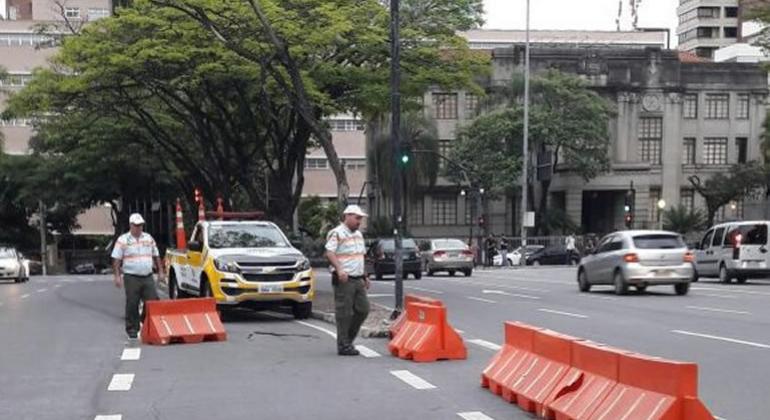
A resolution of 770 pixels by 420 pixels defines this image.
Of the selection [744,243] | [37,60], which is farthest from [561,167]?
[37,60]

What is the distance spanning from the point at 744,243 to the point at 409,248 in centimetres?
1151

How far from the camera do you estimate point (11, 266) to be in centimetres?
3672

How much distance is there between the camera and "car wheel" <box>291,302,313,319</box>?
687 inches

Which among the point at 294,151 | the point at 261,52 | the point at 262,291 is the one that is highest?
the point at 261,52

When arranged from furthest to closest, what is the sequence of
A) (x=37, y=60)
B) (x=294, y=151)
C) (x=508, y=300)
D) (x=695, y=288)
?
1. (x=37, y=60)
2. (x=294, y=151)
3. (x=695, y=288)
4. (x=508, y=300)

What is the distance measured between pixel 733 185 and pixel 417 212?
71.4ft

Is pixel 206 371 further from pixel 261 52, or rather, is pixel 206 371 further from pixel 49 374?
pixel 261 52

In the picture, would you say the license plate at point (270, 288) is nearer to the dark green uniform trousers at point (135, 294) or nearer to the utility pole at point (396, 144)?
the utility pole at point (396, 144)

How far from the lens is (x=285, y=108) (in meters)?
31.7

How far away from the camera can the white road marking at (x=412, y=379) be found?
9.70m

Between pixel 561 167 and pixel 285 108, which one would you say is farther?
pixel 561 167

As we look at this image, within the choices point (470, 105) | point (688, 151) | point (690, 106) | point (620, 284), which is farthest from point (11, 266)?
point (690, 106)

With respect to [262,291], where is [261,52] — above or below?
above

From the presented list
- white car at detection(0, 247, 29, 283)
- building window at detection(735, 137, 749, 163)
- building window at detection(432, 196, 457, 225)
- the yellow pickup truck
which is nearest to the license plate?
the yellow pickup truck
